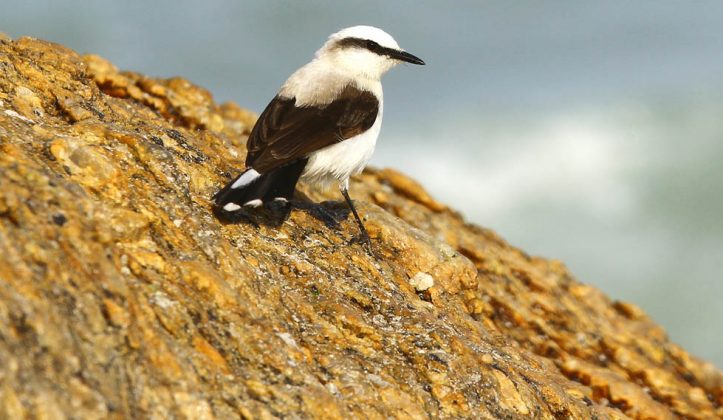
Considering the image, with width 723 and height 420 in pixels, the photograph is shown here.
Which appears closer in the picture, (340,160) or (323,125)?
(323,125)

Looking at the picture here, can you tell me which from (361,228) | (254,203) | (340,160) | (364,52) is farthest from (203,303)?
(364,52)

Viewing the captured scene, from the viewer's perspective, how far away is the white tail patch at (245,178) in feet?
24.7

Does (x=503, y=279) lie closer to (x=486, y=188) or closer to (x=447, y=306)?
(x=447, y=306)

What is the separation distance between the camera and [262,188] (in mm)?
7852

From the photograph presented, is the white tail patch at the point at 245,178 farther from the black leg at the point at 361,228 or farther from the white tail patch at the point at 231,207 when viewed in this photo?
the black leg at the point at 361,228

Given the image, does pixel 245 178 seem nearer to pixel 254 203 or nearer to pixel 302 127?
pixel 254 203

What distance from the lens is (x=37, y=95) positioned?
817 cm

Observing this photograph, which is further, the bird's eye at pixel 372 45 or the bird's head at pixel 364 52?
the bird's eye at pixel 372 45

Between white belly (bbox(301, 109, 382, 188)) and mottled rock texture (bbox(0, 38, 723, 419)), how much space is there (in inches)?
16.9

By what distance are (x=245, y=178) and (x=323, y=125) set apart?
169 cm

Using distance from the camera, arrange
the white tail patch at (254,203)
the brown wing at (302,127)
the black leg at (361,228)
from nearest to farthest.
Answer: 1. the white tail patch at (254,203)
2. the brown wing at (302,127)
3. the black leg at (361,228)

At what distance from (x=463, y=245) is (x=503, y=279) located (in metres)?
0.79

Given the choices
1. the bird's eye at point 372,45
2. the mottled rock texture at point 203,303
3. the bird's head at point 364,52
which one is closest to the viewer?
the mottled rock texture at point 203,303

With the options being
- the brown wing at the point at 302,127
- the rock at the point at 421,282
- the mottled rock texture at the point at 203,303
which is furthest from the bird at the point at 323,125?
the rock at the point at 421,282
